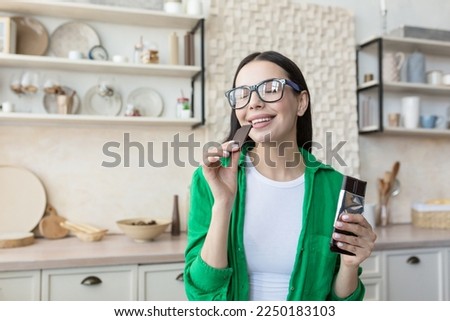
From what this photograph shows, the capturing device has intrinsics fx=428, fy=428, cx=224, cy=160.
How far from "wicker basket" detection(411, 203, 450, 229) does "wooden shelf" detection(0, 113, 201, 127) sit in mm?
1513

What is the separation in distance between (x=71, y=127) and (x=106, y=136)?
189 mm

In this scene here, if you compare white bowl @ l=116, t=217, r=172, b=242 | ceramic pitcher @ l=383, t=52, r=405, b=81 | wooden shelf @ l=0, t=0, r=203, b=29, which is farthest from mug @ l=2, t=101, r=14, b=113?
ceramic pitcher @ l=383, t=52, r=405, b=81

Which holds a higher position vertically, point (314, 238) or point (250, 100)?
point (250, 100)

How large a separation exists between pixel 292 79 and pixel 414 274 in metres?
1.65

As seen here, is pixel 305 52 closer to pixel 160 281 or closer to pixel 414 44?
pixel 414 44

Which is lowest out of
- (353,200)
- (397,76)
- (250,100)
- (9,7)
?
(353,200)

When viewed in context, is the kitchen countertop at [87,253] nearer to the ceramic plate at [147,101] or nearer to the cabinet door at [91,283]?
the cabinet door at [91,283]

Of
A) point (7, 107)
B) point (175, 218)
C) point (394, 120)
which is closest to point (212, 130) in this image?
point (175, 218)

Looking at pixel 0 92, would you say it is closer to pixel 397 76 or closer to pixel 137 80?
pixel 137 80

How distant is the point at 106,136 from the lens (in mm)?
2367

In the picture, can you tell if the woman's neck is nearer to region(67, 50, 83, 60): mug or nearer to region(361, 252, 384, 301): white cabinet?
region(361, 252, 384, 301): white cabinet

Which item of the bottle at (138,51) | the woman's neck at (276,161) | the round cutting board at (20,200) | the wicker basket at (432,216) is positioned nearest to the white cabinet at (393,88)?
the wicker basket at (432,216)

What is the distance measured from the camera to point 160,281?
1878 mm
